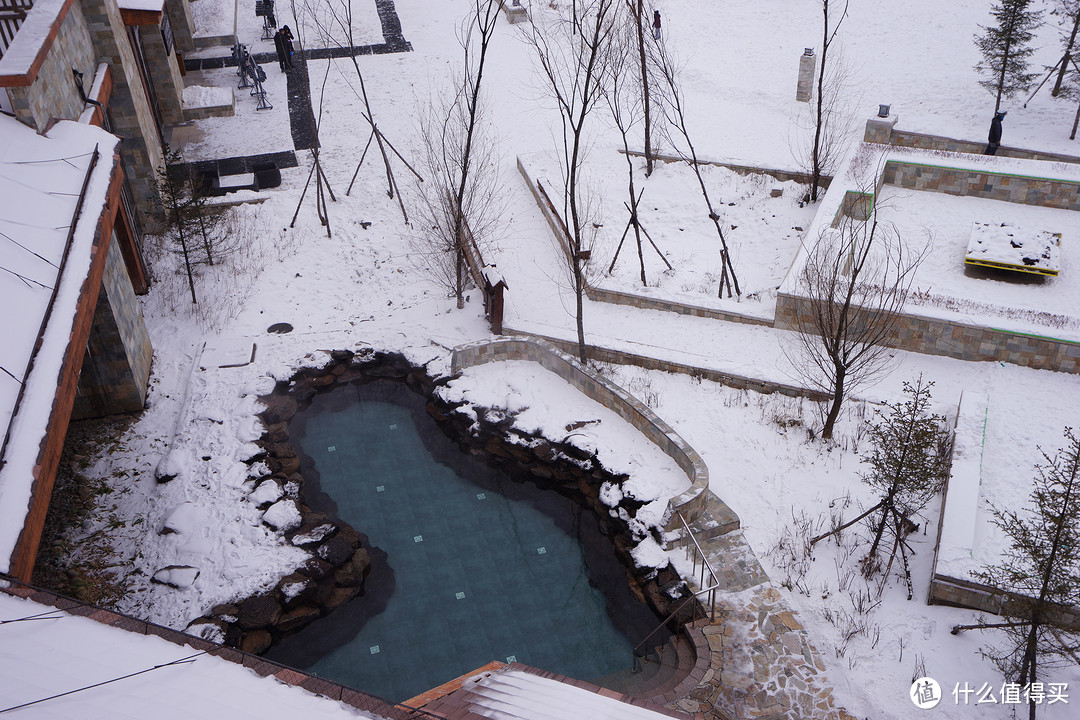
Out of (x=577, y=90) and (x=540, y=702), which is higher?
(x=577, y=90)

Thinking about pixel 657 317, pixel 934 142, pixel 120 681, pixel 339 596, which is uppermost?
pixel 934 142

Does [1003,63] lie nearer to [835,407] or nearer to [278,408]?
[835,407]

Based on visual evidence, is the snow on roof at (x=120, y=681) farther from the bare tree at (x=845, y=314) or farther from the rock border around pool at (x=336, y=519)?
the bare tree at (x=845, y=314)

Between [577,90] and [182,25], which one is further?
[182,25]

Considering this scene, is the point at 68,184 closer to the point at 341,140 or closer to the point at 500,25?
the point at 341,140

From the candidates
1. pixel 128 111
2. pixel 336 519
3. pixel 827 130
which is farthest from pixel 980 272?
pixel 128 111

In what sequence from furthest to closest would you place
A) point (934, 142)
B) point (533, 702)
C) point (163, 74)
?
point (163, 74) < point (934, 142) < point (533, 702)

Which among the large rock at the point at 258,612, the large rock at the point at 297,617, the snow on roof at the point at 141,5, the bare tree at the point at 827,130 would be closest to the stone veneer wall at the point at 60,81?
the snow on roof at the point at 141,5

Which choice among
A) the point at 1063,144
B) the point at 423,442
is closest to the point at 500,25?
the point at 1063,144
